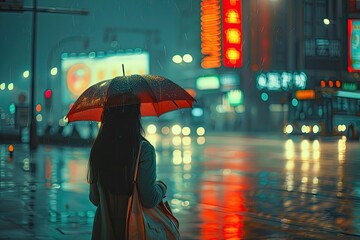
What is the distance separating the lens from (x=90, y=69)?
208 feet

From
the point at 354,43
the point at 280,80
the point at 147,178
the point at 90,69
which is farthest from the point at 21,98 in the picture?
the point at 280,80

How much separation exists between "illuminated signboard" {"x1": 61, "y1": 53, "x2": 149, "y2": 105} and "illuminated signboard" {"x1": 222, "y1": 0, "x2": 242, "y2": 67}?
8.51 metres

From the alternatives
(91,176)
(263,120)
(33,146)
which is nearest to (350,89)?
(33,146)

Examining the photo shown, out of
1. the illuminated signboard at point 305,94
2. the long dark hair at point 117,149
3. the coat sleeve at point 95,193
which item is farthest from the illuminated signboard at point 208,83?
the long dark hair at point 117,149

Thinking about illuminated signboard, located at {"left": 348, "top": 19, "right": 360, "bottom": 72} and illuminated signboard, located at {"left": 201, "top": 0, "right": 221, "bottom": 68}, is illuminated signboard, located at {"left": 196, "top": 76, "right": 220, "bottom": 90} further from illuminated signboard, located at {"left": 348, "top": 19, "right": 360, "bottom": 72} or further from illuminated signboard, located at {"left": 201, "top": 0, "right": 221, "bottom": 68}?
illuminated signboard, located at {"left": 348, "top": 19, "right": 360, "bottom": 72}

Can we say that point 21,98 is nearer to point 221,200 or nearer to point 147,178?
point 221,200

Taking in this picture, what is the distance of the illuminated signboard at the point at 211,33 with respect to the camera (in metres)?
64.6

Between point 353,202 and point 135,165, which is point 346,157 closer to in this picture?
point 353,202

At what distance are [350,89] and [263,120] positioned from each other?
26589 millimetres

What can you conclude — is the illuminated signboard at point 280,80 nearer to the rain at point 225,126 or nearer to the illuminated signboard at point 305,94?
the rain at point 225,126

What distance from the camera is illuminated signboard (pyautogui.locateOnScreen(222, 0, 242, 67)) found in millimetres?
63938

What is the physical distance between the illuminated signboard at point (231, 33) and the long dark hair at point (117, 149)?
6021cm

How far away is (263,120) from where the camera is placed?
69.1m

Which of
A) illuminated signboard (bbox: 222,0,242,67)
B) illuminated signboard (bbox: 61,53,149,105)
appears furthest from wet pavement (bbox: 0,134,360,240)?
illuminated signboard (bbox: 222,0,242,67)
